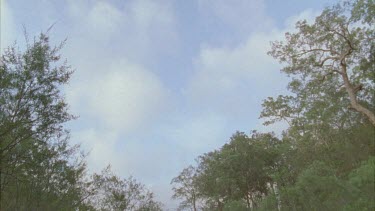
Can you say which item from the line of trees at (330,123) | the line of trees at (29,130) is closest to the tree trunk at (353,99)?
the line of trees at (330,123)

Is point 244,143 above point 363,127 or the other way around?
above

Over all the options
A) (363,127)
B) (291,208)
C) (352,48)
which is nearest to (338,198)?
(291,208)

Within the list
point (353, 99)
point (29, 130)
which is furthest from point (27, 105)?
point (353, 99)

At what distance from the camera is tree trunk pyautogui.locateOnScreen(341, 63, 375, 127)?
19.1m

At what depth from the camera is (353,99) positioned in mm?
20359

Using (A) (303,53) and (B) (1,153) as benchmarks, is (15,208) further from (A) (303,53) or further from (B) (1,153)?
(A) (303,53)

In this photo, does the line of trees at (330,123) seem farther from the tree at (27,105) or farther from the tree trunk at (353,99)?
the tree at (27,105)

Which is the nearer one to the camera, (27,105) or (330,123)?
(27,105)

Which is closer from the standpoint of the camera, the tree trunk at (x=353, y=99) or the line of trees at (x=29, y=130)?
the line of trees at (x=29, y=130)

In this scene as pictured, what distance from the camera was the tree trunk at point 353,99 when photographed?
62.7 feet

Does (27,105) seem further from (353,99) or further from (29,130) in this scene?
(353,99)

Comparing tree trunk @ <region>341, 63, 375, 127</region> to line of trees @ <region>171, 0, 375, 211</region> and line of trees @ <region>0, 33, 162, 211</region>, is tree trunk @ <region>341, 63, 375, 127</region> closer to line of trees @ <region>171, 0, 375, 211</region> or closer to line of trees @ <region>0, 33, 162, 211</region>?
line of trees @ <region>171, 0, 375, 211</region>

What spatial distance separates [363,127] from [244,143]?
63.4 ft

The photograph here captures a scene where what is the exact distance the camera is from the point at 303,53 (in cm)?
2366
